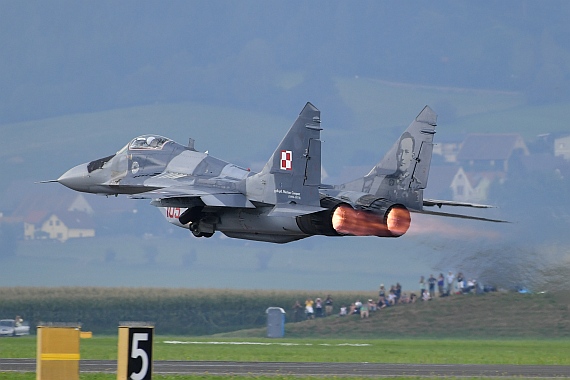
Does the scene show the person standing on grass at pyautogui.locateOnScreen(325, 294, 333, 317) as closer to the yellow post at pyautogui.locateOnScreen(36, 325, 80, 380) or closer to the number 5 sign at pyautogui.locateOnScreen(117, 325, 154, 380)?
the number 5 sign at pyautogui.locateOnScreen(117, 325, 154, 380)

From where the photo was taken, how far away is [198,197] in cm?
2664

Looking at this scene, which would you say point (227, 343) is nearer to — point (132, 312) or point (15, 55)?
point (132, 312)

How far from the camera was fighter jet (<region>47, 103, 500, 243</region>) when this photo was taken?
83.6 ft

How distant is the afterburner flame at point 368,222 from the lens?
25.8 metres

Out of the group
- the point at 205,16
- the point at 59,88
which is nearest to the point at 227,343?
the point at 59,88

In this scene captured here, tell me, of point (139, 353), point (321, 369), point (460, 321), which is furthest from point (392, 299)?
point (139, 353)

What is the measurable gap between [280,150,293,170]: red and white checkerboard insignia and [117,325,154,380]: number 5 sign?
10.6 meters

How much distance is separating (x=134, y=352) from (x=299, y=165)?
35.4ft

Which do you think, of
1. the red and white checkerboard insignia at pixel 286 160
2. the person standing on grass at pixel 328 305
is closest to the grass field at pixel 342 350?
the red and white checkerboard insignia at pixel 286 160

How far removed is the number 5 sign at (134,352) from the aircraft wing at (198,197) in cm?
1105

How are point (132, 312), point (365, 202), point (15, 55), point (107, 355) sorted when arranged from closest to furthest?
point (365, 202), point (107, 355), point (132, 312), point (15, 55)

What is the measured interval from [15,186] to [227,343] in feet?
175

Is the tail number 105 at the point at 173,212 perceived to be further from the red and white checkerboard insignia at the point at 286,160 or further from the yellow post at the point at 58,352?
the yellow post at the point at 58,352

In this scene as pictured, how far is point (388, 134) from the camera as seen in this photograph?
305 ft
